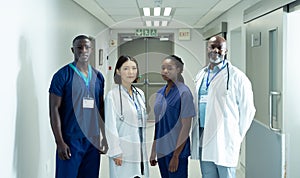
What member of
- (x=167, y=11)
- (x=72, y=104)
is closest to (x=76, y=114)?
(x=72, y=104)

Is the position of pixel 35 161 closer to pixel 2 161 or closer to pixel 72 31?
pixel 2 161

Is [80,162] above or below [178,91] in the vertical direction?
below

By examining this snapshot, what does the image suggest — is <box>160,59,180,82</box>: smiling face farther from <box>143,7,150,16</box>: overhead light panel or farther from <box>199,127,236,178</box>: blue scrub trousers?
<box>143,7,150,16</box>: overhead light panel

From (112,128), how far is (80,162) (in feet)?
1.42

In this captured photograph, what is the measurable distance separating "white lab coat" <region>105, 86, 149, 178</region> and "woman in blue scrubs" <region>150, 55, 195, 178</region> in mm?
226

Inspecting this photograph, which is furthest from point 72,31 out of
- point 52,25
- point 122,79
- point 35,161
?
point 122,79

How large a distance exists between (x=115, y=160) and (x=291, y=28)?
181 centimetres

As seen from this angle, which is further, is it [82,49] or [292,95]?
[292,95]

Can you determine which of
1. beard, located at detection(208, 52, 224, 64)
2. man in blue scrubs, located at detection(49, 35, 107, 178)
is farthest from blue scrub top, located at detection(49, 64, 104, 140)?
beard, located at detection(208, 52, 224, 64)

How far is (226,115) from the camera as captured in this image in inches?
105

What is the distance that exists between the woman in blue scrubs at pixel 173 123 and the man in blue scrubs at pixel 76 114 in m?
0.43

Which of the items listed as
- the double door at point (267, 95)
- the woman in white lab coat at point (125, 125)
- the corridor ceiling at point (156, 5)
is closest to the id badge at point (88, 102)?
the woman in white lab coat at point (125, 125)

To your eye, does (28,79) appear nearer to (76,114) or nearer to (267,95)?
(76,114)

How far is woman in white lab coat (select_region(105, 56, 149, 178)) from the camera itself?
8.41 ft
